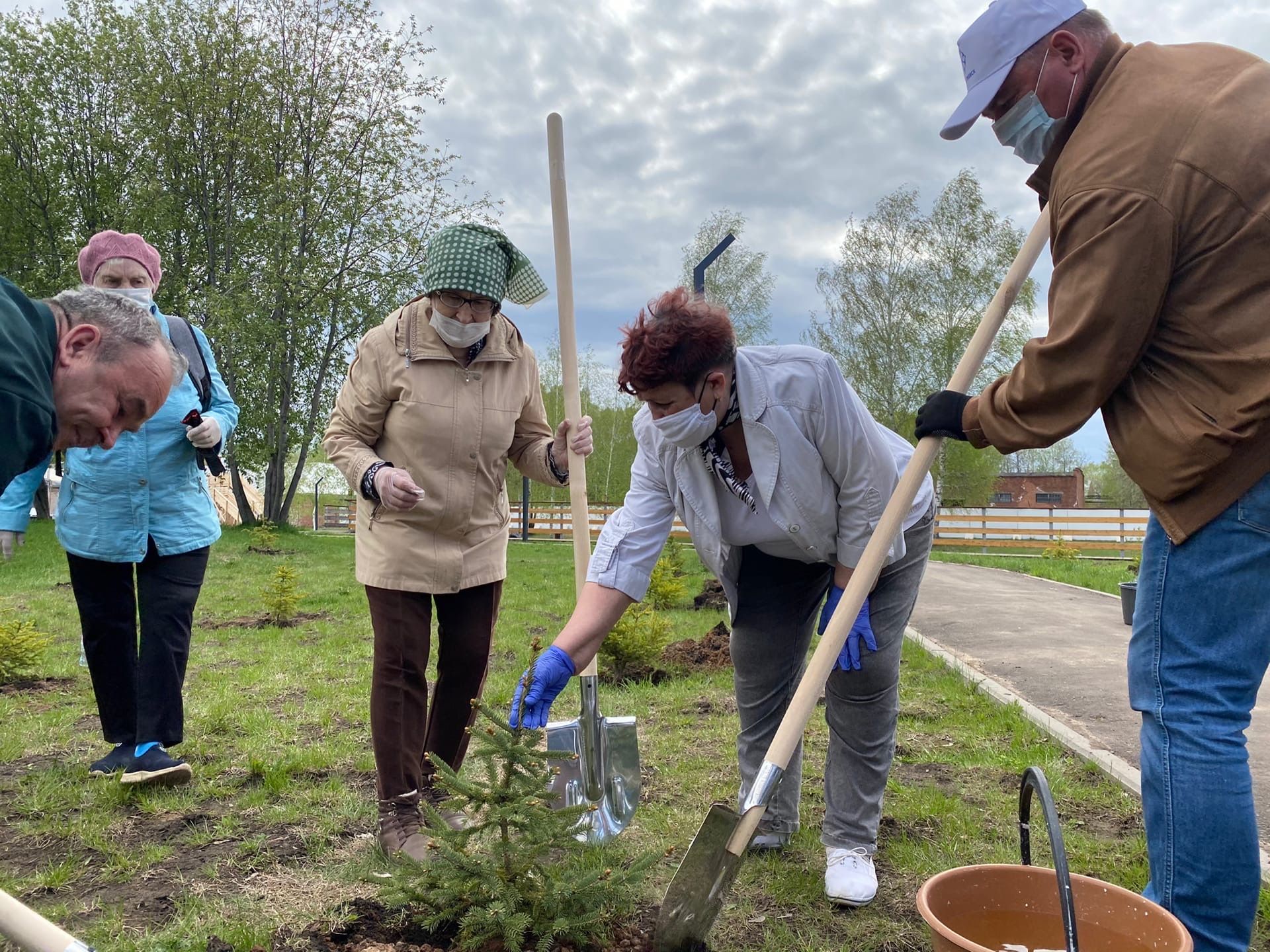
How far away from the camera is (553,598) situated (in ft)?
35.4

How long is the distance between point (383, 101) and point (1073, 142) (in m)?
24.3

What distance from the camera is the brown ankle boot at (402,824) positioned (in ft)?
9.71

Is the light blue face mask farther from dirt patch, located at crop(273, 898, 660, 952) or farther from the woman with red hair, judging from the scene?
dirt patch, located at crop(273, 898, 660, 952)

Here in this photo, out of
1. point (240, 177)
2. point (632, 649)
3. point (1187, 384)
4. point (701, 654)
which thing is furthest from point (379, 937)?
point (240, 177)

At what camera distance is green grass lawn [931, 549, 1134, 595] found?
40.6 ft

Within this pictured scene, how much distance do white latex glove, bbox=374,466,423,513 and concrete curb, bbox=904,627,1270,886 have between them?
2220mm

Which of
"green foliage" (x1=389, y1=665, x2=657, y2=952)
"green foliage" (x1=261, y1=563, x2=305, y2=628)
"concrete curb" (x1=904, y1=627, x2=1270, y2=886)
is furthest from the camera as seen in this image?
"green foliage" (x1=261, y1=563, x2=305, y2=628)

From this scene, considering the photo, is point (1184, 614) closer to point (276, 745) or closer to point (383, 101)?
point (276, 745)

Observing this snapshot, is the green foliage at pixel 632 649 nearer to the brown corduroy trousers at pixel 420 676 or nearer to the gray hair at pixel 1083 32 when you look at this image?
the brown corduroy trousers at pixel 420 676

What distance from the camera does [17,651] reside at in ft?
18.9

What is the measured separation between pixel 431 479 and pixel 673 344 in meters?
1.06

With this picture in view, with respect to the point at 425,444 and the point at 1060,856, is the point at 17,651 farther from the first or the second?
the point at 1060,856

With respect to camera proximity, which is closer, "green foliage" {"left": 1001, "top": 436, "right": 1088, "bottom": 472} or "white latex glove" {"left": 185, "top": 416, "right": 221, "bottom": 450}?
"white latex glove" {"left": 185, "top": 416, "right": 221, "bottom": 450}

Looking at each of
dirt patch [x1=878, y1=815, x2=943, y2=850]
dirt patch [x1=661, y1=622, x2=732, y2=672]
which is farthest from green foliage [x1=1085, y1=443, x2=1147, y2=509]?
dirt patch [x1=878, y1=815, x2=943, y2=850]
